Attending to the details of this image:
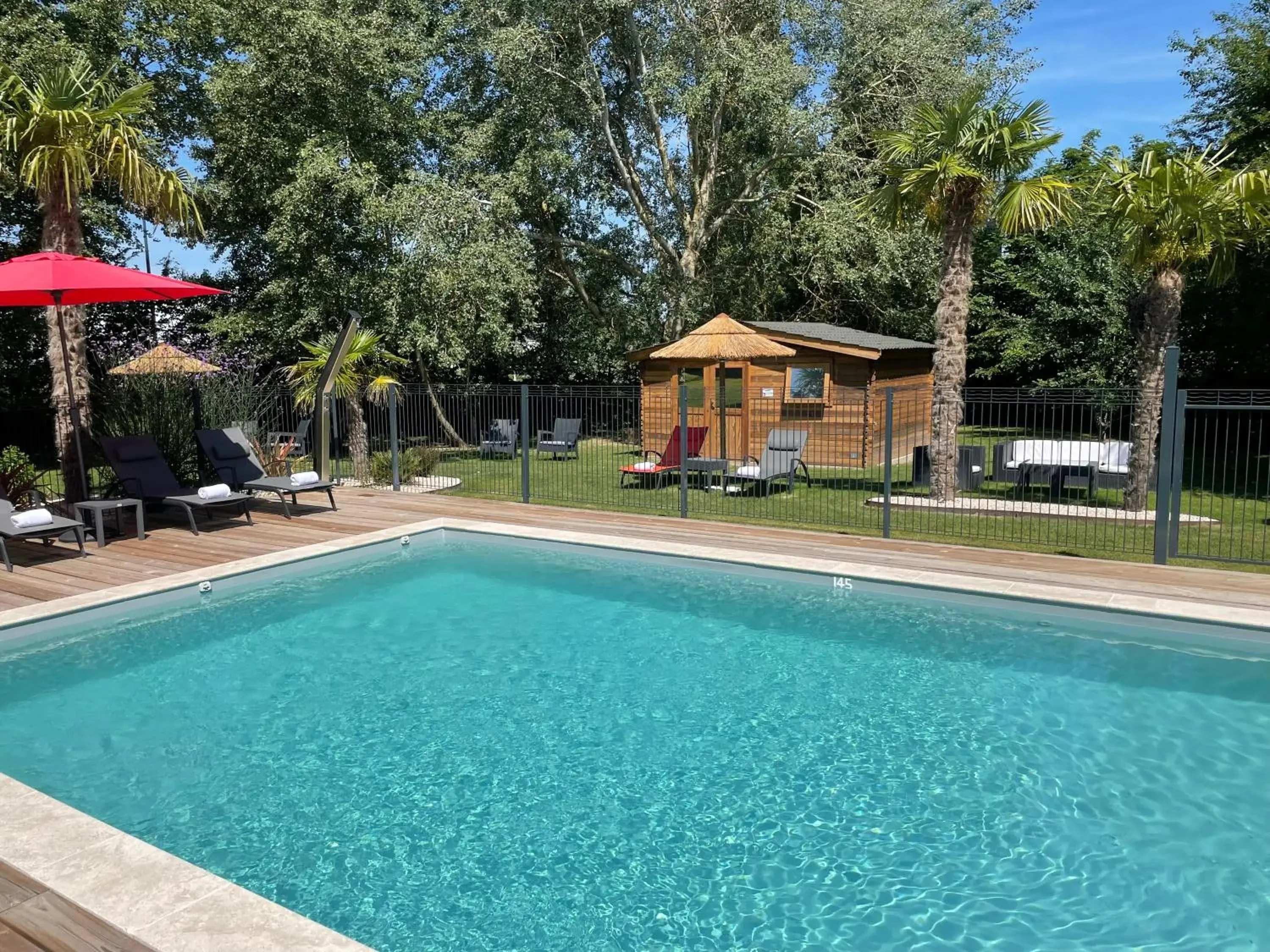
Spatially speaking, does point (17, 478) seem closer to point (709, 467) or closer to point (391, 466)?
point (391, 466)

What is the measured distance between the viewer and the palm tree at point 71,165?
9656mm

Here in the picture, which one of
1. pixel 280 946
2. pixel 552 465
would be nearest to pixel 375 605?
pixel 280 946

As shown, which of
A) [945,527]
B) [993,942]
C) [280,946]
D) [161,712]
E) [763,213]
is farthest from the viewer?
[763,213]

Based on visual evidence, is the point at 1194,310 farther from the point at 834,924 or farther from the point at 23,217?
the point at 23,217

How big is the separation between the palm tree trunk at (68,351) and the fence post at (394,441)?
13.3ft

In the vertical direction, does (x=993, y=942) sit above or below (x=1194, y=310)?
below

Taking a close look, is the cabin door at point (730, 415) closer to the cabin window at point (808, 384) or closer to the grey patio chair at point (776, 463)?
the cabin window at point (808, 384)

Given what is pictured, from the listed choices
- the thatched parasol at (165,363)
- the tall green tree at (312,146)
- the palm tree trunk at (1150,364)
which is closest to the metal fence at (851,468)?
the palm tree trunk at (1150,364)

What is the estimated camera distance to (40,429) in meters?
19.0

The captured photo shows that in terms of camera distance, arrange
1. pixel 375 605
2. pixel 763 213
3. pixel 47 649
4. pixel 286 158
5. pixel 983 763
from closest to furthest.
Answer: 1. pixel 983 763
2. pixel 47 649
3. pixel 375 605
4. pixel 286 158
5. pixel 763 213

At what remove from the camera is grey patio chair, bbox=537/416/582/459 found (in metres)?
19.9

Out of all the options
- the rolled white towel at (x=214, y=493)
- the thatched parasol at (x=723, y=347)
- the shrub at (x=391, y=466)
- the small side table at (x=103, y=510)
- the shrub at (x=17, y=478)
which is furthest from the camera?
the thatched parasol at (x=723, y=347)

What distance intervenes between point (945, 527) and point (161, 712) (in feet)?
28.9

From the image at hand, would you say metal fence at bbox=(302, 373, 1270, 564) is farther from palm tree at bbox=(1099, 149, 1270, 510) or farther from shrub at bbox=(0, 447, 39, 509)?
shrub at bbox=(0, 447, 39, 509)
